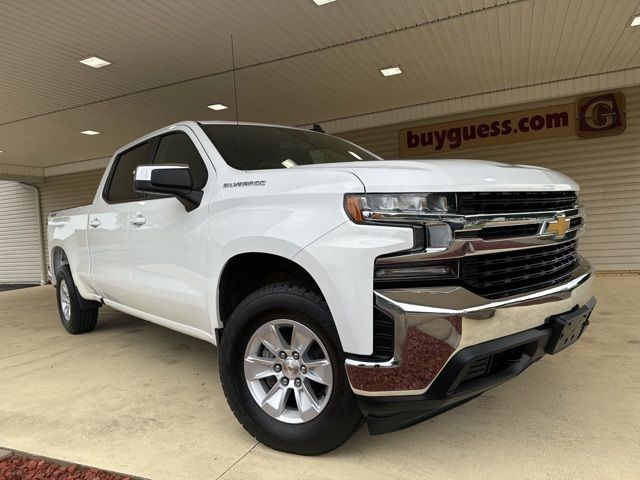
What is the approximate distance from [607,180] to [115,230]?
8.56 metres

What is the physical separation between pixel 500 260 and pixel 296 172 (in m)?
1.10

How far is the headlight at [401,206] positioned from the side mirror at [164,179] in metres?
1.28

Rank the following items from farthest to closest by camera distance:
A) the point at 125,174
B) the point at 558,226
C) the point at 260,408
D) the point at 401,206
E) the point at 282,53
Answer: the point at 282,53
the point at 125,174
the point at 260,408
the point at 558,226
the point at 401,206

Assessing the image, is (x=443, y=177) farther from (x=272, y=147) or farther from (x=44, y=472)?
(x=44, y=472)

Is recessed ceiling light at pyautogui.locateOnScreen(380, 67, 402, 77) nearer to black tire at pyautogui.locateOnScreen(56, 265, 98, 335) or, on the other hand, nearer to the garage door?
black tire at pyautogui.locateOnScreen(56, 265, 98, 335)

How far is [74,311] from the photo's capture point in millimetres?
5270

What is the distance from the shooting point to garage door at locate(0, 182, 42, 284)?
50.4 feet

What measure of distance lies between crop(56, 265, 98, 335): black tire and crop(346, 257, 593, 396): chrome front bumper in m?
4.31

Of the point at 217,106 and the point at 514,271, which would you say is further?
the point at 217,106

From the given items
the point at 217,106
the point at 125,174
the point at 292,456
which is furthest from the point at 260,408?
the point at 217,106

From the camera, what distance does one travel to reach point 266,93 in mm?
7992

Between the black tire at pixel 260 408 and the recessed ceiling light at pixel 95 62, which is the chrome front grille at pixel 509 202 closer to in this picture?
the black tire at pixel 260 408

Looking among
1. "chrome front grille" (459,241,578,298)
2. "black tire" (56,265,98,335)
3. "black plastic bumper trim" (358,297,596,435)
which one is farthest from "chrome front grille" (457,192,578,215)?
"black tire" (56,265,98,335)

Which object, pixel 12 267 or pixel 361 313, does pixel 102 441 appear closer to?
pixel 361 313
